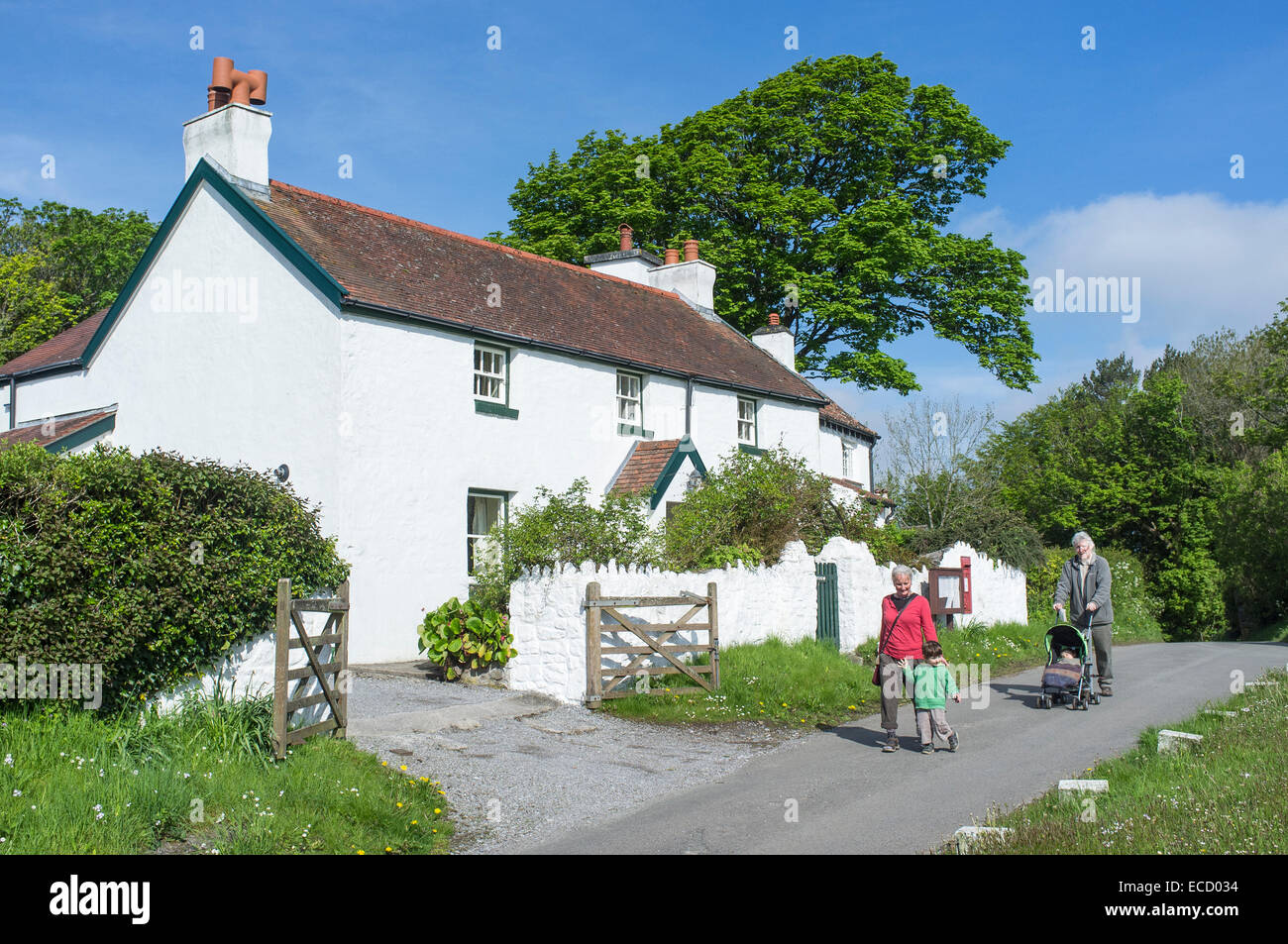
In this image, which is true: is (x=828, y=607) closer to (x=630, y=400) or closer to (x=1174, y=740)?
(x=630, y=400)

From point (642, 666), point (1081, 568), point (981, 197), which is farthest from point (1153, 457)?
point (642, 666)

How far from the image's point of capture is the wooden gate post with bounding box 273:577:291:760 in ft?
27.5

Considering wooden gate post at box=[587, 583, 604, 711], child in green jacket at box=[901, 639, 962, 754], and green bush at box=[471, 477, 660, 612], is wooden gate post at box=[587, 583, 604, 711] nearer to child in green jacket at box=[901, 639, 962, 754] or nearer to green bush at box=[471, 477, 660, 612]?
green bush at box=[471, 477, 660, 612]

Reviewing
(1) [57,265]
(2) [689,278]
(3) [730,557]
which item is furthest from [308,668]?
(1) [57,265]

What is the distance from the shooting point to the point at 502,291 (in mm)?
20219

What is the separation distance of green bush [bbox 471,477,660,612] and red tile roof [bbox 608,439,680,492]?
373cm

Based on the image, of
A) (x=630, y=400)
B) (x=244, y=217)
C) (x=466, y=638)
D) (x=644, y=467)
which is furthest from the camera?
(x=630, y=400)

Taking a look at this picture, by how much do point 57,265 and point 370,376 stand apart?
29729 mm

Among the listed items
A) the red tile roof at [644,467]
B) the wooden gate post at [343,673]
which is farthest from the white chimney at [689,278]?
the wooden gate post at [343,673]

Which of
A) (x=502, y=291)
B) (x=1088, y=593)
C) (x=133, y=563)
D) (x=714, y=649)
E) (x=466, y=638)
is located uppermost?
(x=502, y=291)

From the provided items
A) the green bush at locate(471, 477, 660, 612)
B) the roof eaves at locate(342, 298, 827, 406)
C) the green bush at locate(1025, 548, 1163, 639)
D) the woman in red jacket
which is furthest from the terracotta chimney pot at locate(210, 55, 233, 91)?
the green bush at locate(1025, 548, 1163, 639)

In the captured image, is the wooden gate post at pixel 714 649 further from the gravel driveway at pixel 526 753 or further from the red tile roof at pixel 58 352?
the red tile roof at pixel 58 352

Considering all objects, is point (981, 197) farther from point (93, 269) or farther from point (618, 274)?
point (93, 269)

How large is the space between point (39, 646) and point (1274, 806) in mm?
8594
